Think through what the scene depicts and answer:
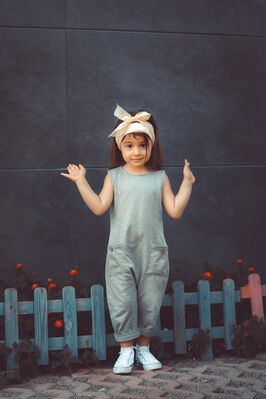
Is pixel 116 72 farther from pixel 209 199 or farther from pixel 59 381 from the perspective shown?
pixel 59 381

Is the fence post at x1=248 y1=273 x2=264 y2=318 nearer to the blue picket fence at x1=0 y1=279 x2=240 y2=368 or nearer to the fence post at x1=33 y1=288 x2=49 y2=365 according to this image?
the blue picket fence at x1=0 y1=279 x2=240 y2=368

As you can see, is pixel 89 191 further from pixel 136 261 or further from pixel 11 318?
pixel 11 318

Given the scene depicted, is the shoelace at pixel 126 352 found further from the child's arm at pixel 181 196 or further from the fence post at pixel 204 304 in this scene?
the child's arm at pixel 181 196

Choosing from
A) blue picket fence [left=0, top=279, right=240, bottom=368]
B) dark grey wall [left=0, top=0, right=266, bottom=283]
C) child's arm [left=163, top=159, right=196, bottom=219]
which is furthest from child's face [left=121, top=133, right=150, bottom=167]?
dark grey wall [left=0, top=0, right=266, bottom=283]

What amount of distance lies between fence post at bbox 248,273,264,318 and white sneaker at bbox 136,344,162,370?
871mm

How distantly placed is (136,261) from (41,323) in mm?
725

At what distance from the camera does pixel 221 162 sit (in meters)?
6.10

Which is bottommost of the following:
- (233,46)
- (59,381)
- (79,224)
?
(59,381)

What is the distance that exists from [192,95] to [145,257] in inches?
81.1

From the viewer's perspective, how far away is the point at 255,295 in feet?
16.3

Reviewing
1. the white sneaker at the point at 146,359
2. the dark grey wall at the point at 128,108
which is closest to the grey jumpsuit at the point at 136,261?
the white sneaker at the point at 146,359

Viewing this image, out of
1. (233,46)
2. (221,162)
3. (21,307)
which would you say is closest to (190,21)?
(233,46)

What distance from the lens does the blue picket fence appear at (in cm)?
447

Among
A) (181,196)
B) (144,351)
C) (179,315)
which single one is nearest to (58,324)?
(144,351)
